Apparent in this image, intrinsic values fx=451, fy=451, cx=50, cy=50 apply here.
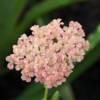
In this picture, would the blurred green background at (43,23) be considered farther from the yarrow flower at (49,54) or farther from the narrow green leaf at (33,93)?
the yarrow flower at (49,54)

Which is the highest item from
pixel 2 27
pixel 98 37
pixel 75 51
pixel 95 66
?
pixel 2 27

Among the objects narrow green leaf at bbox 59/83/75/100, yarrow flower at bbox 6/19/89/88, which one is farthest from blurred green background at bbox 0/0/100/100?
yarrow flower at bbox 6/19/89/88

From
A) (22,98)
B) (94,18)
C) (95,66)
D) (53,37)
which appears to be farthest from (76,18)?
(53,37)

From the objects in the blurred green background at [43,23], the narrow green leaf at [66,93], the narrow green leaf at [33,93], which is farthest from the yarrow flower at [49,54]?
the narrow green leaf at [66,93]

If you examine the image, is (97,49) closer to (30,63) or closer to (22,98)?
(22,98)

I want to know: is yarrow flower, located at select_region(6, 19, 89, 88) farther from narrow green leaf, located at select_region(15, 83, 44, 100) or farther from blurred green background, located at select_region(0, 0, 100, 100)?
narrow green leaf, located at select_region(15, 83, 44, 100)

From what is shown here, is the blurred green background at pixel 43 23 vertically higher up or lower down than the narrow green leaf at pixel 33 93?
higher up

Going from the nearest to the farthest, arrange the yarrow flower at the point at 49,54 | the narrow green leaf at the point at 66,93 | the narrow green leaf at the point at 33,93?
the yarrow flower at the point at 49,54 → the narrow green leaf at the point at 33,93 → the narrow green leaf at the point at 66,93

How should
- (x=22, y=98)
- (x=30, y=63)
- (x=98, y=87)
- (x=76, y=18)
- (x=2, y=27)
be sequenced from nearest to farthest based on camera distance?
(x=30, y=63), (x=22, y=98), (x=2, y=27), (x=98, y=87), (x=76, y=18)
